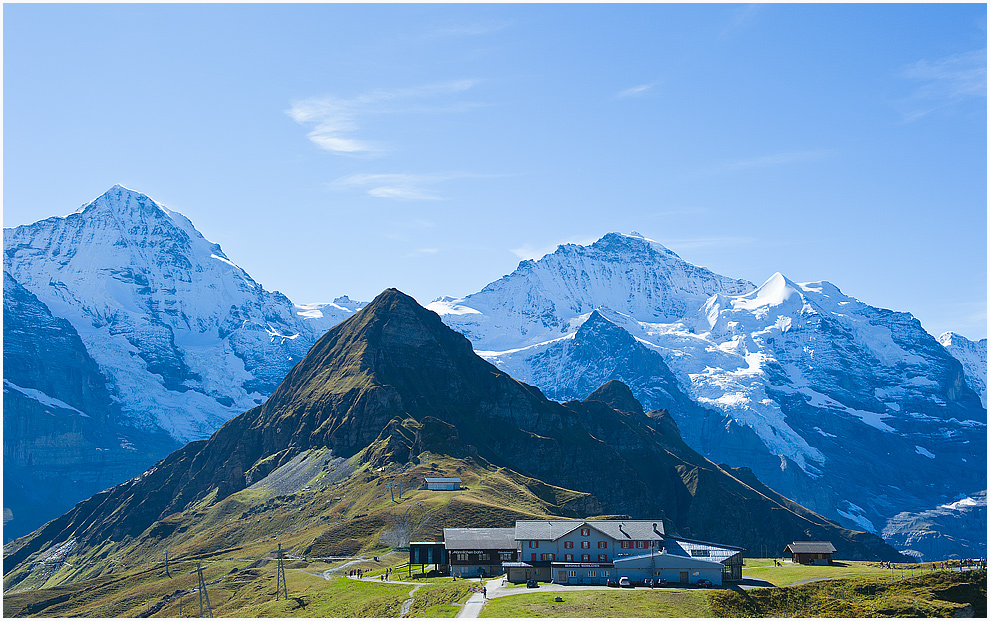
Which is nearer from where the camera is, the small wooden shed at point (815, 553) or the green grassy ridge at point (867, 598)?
the green grassy ridge at point (867, 598)

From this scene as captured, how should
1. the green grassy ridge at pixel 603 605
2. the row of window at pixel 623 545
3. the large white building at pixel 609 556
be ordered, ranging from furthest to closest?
the row of window at pixel 623 545
the large white building at pixel 609 556
the green grassy ridge at pixel 603 605

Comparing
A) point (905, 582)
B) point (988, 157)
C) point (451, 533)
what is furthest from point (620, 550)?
point (988, 157)

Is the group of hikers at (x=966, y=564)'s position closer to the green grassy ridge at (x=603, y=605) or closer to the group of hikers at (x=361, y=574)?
the green grassy ridge at (x=603, y=605)

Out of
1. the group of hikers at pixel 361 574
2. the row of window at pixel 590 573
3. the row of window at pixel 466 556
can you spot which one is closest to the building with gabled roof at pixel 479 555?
the row of window at pixel 466 556

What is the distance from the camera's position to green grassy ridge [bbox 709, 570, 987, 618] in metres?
134

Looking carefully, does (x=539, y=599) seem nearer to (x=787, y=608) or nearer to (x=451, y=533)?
(x=787, y=608)

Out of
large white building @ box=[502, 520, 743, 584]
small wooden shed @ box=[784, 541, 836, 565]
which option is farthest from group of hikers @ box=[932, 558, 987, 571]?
large white building @ box=[502, 520, 743, 584]

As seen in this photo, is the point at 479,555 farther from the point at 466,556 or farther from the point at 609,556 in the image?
the point at 609,556

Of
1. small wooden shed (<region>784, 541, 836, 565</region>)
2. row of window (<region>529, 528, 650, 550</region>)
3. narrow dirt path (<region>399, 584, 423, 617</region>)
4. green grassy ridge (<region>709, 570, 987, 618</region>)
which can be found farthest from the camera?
small wooden shed (<region>784, 541, 836, 565</region>)

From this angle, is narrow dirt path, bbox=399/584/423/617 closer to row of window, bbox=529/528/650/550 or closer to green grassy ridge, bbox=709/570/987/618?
row of window, bbox=529/528/650/550

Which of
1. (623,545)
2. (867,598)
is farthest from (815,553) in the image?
(867,598)

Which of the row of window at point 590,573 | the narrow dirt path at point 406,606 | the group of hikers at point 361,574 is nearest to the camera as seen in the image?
the narrow dirt path at point 406,606

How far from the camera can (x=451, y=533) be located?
7151 inches

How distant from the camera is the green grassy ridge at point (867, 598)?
13412 cm
